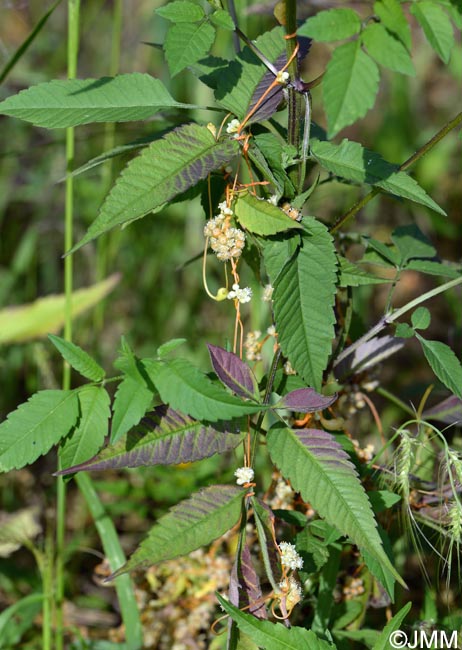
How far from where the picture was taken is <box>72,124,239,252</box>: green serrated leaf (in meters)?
0.82

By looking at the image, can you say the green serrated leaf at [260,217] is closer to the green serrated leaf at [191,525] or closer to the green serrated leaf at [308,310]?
the green serrated leaf at [308,310]

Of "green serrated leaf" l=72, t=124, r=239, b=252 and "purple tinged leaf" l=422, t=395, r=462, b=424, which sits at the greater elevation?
"green serrated leaf" l=72, t=124, r=239, b=252

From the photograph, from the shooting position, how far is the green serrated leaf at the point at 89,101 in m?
0.89

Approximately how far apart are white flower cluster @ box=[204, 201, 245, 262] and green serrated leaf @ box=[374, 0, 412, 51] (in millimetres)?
289

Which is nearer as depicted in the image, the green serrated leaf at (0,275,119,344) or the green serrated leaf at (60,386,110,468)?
the green serrated leaf at (60,386,110,468)

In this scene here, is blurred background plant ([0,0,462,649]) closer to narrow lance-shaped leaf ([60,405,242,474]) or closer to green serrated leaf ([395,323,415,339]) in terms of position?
green serrated leaf ([395,323,415,339])

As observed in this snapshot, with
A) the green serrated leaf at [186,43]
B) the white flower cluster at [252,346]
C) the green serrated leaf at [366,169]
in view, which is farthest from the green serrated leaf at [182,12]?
the white flower cluster at [252,346]

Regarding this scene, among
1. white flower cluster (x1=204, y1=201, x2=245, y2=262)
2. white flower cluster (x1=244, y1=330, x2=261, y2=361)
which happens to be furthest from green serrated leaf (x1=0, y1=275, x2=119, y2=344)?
white flower cluster (x1=204, y1=201, x2=245, y2=262)

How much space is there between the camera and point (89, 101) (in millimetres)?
902

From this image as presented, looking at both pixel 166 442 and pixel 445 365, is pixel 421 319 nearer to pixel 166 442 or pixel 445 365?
pixel 445 365

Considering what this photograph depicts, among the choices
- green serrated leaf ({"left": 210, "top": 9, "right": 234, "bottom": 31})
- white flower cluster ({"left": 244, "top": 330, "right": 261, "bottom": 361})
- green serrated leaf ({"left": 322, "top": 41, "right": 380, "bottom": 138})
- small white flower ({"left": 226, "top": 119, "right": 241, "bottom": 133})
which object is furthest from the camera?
white flower cluster ({"left": 244, "top": 330, "right": 261, "bottom": 361})

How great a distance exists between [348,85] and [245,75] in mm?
267

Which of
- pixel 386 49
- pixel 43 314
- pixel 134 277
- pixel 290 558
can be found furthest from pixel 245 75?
pixel 134 277

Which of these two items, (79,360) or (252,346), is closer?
(79,360)
